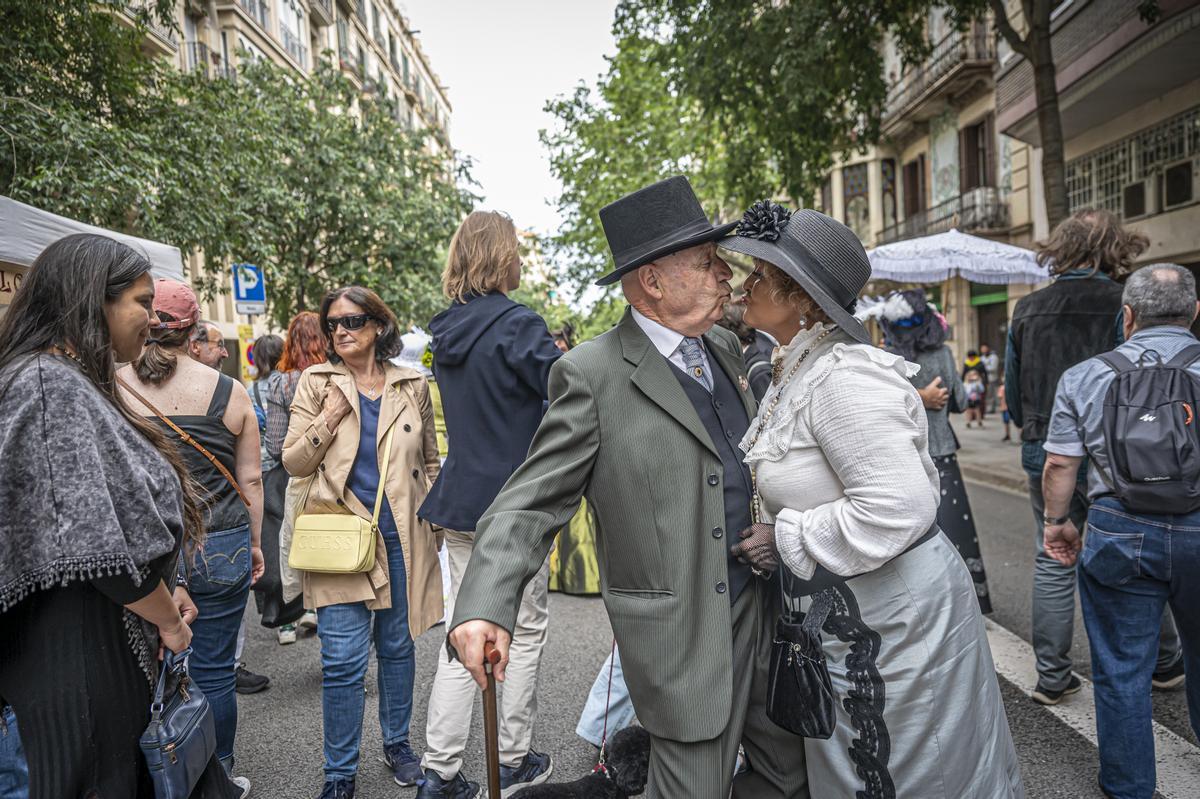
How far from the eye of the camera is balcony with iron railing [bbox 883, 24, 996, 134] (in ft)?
70.3

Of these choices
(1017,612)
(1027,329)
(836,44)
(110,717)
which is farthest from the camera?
(836,44)

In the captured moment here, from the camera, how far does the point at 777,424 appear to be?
2107mm

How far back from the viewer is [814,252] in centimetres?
210

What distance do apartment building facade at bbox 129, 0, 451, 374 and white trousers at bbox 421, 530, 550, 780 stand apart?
872cm

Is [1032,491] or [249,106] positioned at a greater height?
[249,106]

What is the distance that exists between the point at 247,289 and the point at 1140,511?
10.6 m

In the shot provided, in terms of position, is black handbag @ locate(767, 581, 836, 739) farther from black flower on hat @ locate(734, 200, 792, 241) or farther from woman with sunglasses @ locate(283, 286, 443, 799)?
woman with sunglasses @ locate(283, 286, 443, 799)

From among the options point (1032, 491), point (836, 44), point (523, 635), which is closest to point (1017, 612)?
point (1032, 491)

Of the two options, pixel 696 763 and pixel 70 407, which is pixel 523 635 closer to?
pixel 696 763

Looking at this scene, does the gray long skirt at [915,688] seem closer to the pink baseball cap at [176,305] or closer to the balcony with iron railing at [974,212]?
the pink baseball cap at [176,305]

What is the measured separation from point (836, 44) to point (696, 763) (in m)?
10.6

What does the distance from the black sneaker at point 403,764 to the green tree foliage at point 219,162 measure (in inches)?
251

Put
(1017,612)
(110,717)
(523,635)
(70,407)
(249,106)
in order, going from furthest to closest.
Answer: (249,106), (1017,612), (523,635), (110,717), (70,407)

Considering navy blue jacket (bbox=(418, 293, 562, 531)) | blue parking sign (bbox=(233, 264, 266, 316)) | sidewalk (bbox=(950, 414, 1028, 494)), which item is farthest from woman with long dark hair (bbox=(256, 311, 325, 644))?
sidewalk (bbox=(950, 414, 1028, 494))
